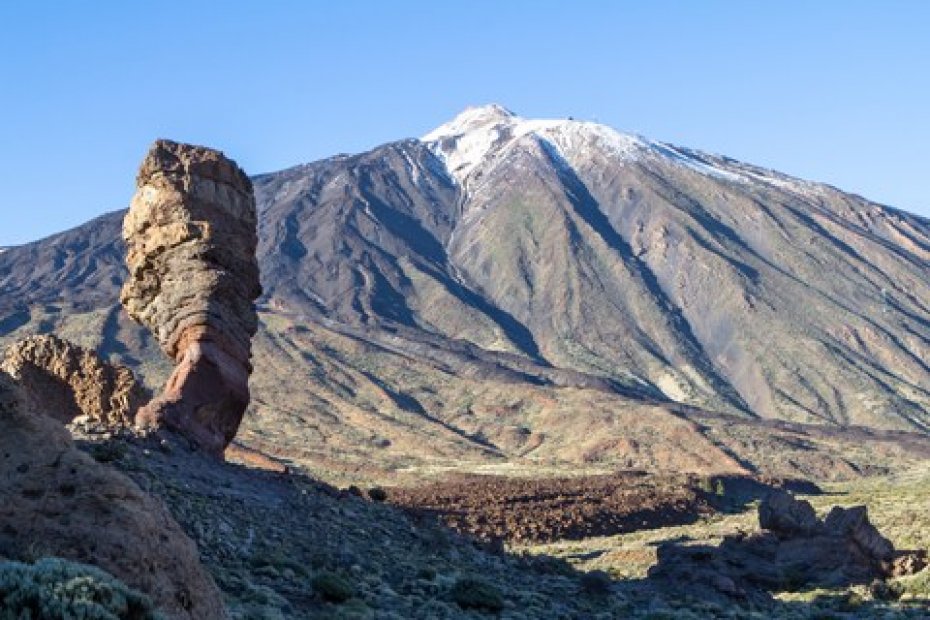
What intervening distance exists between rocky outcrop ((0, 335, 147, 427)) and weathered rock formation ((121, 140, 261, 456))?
1.71 meters

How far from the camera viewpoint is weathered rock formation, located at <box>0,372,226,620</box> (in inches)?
387

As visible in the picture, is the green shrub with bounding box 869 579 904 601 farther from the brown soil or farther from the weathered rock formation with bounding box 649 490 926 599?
the brown soil

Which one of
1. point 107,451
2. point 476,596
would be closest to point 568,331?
point 107,451

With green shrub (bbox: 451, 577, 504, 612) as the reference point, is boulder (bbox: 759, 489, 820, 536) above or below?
above

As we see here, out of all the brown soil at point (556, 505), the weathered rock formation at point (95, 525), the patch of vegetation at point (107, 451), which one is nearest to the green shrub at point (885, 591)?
the brown soil at point (556, 505)

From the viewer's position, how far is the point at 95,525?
10.2 metres

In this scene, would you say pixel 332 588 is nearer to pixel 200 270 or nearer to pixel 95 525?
pixel 95 525

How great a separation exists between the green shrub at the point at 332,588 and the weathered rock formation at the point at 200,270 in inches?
383

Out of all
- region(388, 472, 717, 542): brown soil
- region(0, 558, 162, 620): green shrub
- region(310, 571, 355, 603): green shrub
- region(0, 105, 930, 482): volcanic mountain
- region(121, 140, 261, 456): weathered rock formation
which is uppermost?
region(0, 105, 930, 482): volcanic mountain

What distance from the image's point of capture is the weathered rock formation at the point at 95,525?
32.2 ft

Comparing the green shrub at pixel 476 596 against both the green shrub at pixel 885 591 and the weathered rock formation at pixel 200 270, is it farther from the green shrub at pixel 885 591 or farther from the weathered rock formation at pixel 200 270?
the green shrub at pixel 885 591

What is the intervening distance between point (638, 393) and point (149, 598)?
362 feet

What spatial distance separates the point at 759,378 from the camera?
137 meters

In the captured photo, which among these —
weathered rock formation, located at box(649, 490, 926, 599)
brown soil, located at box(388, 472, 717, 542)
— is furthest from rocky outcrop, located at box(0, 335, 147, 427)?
weathered rock formation, located at box(649, 490, 926, 599)
